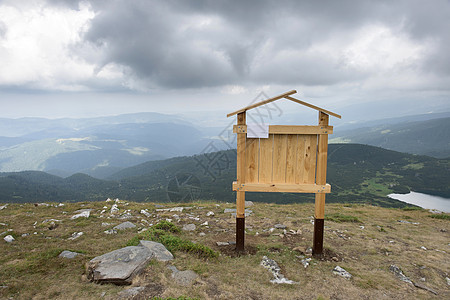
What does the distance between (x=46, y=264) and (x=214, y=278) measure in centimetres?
489

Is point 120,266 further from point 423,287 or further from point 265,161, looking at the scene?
point 423,287

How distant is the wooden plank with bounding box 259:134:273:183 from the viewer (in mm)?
7758

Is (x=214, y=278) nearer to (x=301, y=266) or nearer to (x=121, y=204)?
(x=301, y=266)

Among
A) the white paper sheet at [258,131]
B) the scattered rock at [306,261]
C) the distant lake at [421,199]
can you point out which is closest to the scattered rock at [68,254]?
the white paper sheet at [258,131]

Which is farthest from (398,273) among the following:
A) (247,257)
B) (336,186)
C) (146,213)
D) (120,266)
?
(336,186)

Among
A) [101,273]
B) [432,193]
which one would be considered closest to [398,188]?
[432,193]

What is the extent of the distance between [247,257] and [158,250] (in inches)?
117

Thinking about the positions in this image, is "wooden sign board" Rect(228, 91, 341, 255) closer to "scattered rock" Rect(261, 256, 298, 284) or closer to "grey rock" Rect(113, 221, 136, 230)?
"scattered rock" Rect(261, 256, 298, 284)

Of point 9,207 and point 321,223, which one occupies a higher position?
point 321,223

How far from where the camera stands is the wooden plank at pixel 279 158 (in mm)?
7680

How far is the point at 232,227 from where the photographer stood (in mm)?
10883

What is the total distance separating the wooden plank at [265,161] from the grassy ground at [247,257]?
269 centimetres

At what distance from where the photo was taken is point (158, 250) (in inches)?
285

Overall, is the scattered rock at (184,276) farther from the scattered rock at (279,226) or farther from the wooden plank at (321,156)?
the scattered rock at (279,226)
